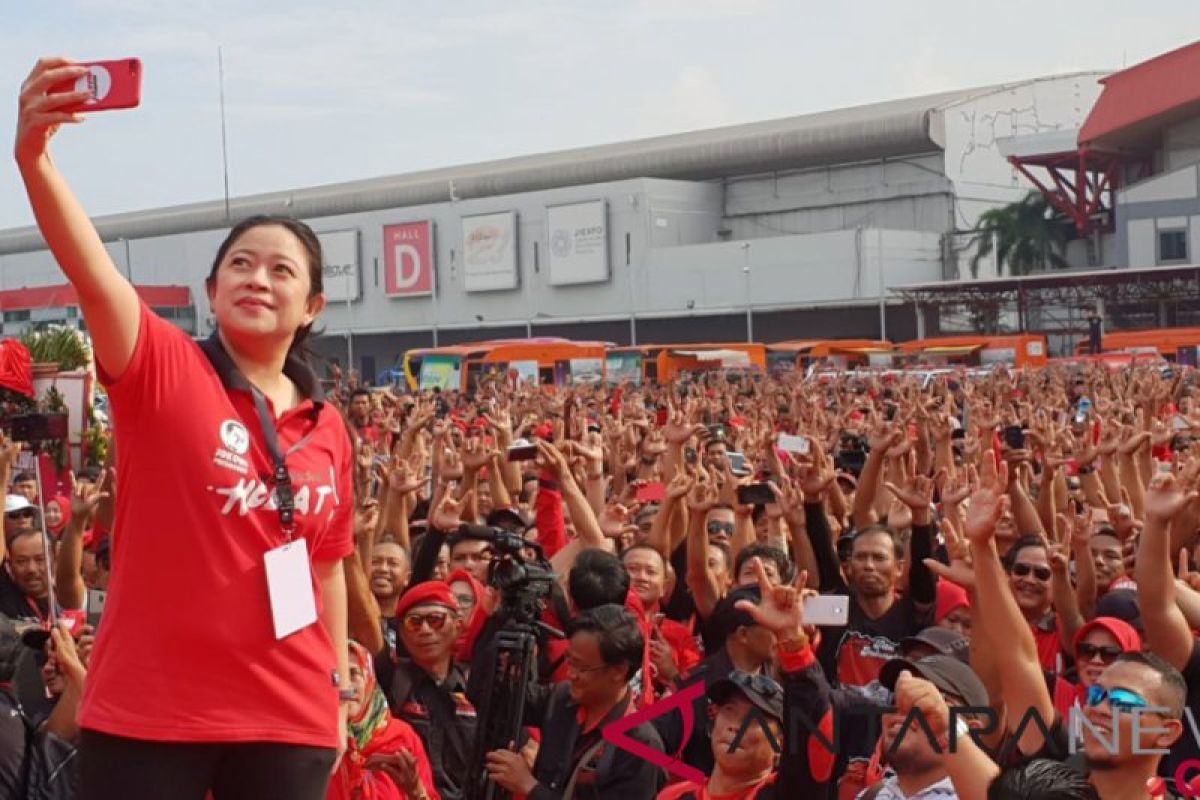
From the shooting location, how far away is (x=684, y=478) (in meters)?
6.58

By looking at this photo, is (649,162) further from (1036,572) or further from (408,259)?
(1036,572)

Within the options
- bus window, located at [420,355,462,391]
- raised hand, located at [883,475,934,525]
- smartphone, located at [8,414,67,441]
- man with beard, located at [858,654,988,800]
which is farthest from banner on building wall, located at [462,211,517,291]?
man with beard, located at [858,654,988,800]

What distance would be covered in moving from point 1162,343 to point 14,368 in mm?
32571

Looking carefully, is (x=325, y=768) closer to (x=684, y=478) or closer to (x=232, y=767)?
(x=232, y=767)

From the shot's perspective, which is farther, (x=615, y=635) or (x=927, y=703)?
(x=615, y=635)

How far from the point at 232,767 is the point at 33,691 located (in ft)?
7.58

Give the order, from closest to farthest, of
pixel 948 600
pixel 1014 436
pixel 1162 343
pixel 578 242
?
1. pixel 948 600
2. pixel 1014 436
3. pixel 1162 343
4. pixel 578 242

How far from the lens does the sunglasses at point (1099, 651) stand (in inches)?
162

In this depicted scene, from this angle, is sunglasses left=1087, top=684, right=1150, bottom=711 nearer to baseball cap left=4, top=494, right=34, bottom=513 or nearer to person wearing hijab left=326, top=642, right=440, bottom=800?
person wearing hijab left=326, top=642, right=440, bottom=800

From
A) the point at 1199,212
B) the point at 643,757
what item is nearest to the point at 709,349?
the point at 1199,212

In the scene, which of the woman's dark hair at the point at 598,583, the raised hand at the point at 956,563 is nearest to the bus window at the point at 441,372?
the woman's dark hair at the point at 598,583

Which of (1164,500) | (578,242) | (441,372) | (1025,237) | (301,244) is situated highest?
(578,242)

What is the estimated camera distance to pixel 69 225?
222cm

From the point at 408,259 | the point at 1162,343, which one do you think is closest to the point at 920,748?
the point at 1162,343
